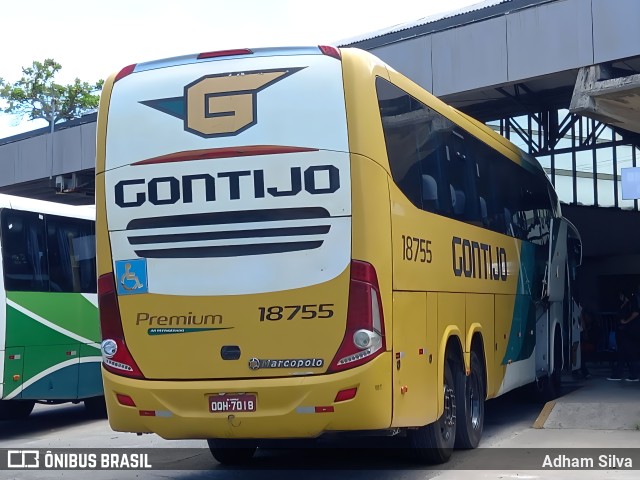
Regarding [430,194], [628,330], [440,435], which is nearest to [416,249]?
[430,194]

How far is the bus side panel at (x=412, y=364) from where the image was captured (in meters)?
8.34

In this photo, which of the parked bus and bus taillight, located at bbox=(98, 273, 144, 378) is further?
the parked bus

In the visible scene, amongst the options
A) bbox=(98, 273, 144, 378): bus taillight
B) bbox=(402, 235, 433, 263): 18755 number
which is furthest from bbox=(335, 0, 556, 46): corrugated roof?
bbox=(98, 273, 144, 378): bus taillight

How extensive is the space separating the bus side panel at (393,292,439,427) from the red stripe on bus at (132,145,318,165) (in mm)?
1579

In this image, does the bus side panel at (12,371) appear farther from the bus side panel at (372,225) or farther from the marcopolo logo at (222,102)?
the bus side panel at (372,225)

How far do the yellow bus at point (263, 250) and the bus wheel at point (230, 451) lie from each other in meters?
1.87

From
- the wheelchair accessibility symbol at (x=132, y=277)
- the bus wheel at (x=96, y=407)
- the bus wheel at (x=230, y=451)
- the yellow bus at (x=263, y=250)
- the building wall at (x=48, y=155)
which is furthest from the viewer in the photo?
the building wall at (x=48, y=155)

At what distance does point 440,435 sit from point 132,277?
11.2 feet

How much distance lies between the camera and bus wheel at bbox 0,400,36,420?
15125 millimetres

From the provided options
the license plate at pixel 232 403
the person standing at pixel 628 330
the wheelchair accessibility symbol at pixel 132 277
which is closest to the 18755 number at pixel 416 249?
the license plate at pixel 232 403

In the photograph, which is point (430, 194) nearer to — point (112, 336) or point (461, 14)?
point (112, 336)

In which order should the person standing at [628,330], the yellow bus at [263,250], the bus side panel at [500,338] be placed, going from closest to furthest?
the yellow bus at [263,250] → the bus side panel at [500,338] → the person standing at [628,330]

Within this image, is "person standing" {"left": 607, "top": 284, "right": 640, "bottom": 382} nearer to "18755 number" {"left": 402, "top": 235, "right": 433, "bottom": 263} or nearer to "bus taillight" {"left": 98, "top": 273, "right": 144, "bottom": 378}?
"18755 number" {"left": 402, "top": 235, "right": 433, "bottom": 263}

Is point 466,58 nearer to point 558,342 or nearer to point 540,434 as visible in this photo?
point 558,342
